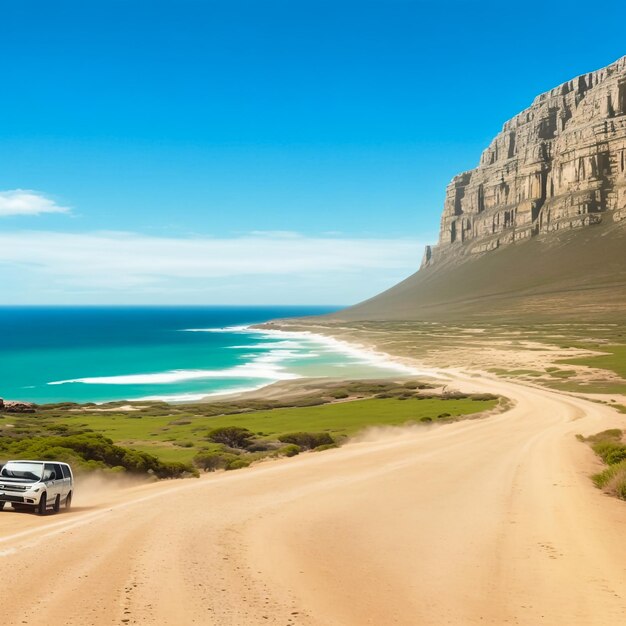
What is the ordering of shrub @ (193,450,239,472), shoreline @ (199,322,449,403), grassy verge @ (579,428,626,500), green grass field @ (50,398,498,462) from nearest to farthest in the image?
1. grassy verge @ (579,428,626,500)
2. shrub @ (193,450,239,472)
3. green grass field @ (50,398,498,462)
4. shoreline @ (199,322,449,403)

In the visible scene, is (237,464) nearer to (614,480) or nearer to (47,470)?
(47,470)

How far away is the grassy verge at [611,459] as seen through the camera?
2412 centimetres

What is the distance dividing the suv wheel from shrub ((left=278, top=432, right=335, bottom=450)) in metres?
23.7

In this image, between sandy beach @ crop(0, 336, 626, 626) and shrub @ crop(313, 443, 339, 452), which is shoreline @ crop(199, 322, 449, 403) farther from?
sandy beach @ crop(0, 336, 626, 626)

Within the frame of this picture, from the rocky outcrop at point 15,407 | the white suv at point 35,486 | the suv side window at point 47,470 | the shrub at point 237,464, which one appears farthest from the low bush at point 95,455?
the rocky outcrop at point 15,407

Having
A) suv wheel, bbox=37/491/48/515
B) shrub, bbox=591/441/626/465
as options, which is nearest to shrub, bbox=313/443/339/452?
shrub, bbox=591/441/626/465

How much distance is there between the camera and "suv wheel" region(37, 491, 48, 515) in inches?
829

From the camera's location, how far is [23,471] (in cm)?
2198

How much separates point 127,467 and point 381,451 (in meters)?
14.6

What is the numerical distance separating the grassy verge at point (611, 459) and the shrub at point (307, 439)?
17.1 meters

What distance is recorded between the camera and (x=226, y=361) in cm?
13025

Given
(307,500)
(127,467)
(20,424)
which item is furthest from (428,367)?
(307,500)

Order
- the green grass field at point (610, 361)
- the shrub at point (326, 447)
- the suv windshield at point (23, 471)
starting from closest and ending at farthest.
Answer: the suv windshield at point (23, 471)
the shrub at point (326, 447)
the green grass field at point (610, 361)

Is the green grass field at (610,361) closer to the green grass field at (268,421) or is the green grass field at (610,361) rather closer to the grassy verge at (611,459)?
the green grass field at (268,421)
